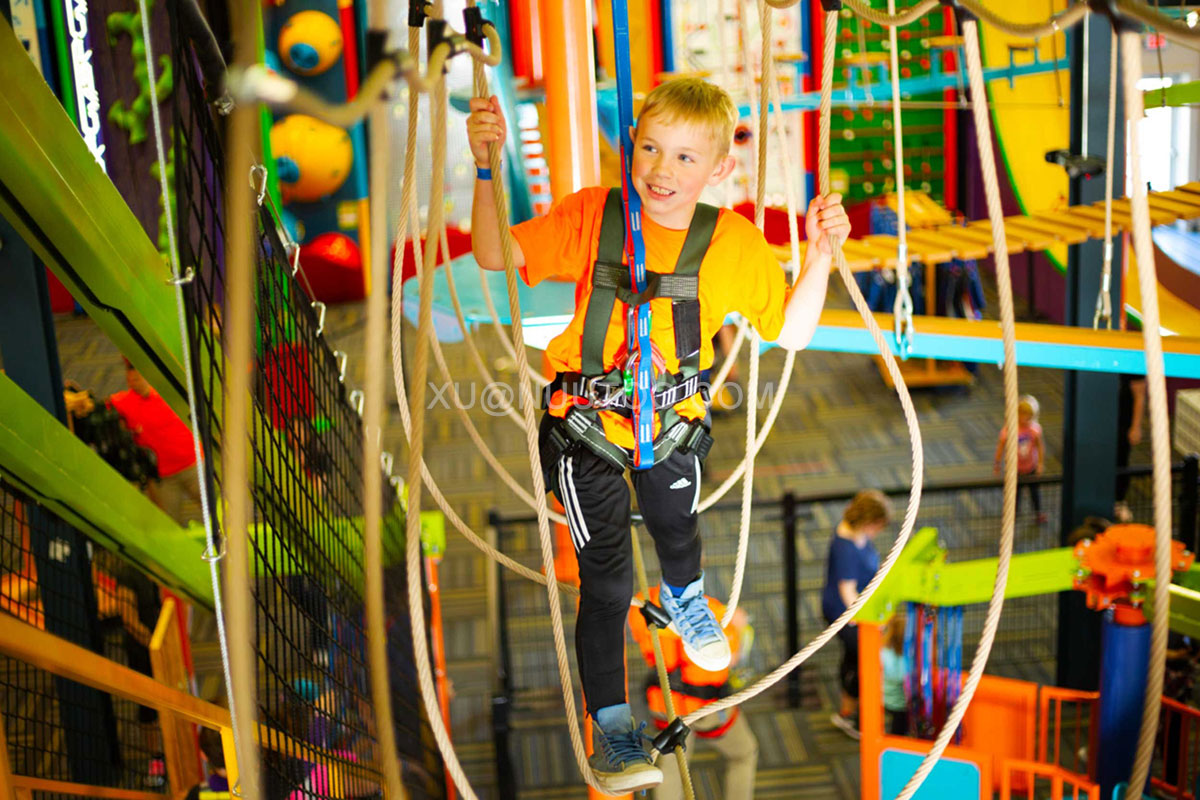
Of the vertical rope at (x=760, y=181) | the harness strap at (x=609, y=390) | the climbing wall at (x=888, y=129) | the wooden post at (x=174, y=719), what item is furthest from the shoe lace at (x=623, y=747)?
the climbing wall at (x=888, y=129)

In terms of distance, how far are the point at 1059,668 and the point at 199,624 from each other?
377cm

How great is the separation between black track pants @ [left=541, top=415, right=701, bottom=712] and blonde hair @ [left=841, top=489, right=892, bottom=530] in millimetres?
2331

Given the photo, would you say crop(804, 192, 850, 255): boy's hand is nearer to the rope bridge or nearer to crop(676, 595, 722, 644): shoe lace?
the rope bridge

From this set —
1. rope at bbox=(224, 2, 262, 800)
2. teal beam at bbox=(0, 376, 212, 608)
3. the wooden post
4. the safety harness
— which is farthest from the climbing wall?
rope at bbox=(224, 2, 262, 800)

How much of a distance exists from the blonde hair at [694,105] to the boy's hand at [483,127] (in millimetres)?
229

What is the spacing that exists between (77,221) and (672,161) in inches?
37.9

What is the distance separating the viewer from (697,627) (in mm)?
2146

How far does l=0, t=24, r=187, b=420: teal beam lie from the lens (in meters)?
1.76

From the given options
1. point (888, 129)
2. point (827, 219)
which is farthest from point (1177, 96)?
point (888, 129)

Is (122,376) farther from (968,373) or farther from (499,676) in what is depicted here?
(968,373)

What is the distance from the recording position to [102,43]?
3.40m

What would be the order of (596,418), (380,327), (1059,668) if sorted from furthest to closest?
1. (1059,668)
2. (596,418)
3. (380,327)

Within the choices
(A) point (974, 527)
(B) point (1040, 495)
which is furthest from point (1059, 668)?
(B) point (1040, 495)

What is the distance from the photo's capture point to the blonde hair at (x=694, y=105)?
176 cm
